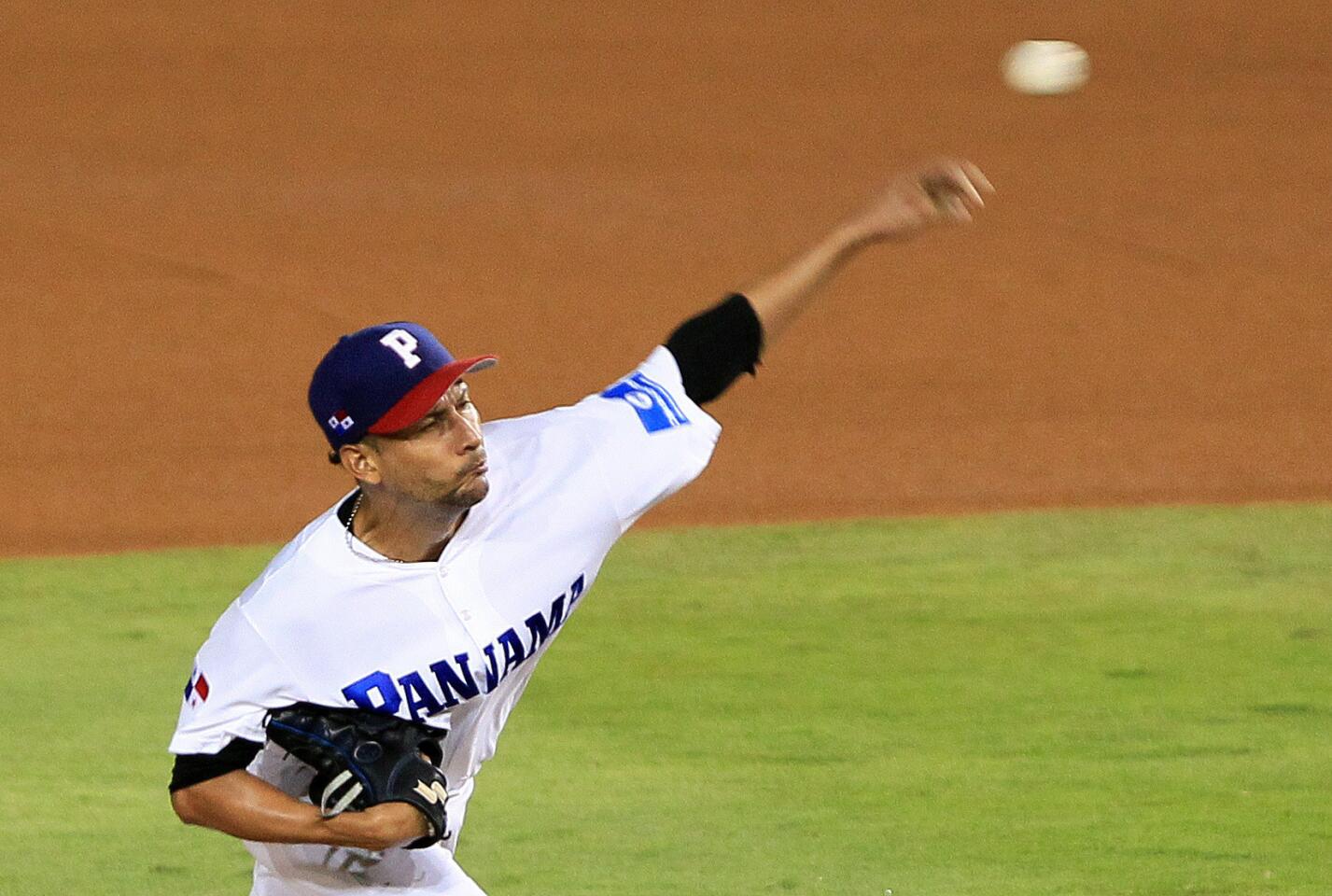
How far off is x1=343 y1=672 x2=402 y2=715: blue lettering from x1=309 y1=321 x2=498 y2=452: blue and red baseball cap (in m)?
0.41

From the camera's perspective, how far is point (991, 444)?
31.8ft

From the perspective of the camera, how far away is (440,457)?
3.48 m

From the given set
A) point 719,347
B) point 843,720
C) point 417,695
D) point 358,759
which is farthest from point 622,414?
point 843,720

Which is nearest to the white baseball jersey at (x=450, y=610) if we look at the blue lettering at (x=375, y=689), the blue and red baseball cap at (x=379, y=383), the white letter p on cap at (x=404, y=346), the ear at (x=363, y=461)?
the blue lettering at (x=375, y=689)

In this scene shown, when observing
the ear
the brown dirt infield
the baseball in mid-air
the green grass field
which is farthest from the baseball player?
the baseball in mid-air

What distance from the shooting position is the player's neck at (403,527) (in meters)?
3.56

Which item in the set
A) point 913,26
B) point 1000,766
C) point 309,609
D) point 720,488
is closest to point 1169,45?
point 913,26

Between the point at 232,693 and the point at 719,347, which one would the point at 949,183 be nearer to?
the point at 719,347

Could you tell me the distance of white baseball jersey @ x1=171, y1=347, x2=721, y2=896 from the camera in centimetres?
341

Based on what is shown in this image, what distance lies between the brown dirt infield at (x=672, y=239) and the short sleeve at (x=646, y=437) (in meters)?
5.00

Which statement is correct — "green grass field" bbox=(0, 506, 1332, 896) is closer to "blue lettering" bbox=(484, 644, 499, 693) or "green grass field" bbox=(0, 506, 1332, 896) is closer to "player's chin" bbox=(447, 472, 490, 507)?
"blue lettering" bbox=(484, 644, 499, 693)

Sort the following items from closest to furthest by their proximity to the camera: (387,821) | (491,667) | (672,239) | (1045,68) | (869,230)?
(387,821), (491,667), (869,230), (1045,68), (672,239)

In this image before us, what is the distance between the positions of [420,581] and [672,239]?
9231mm

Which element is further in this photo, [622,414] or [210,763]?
[622,414]
